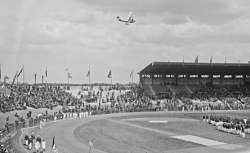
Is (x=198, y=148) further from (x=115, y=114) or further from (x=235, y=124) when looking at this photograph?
(x=115, y=114)

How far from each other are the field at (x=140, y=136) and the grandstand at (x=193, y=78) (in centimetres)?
2153

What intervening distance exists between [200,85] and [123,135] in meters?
47.7

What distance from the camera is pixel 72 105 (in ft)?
209

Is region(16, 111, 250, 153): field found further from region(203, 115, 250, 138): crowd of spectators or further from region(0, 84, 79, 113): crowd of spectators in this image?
region(0, 84, 79, 113): crowd of spectators

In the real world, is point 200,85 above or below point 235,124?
above

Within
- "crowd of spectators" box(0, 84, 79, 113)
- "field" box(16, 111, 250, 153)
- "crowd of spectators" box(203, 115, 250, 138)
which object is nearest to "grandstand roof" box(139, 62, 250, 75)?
"crowd of spectators" box(0, 84, 79, 113)

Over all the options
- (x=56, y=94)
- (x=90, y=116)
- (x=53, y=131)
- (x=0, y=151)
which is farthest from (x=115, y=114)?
(x=0, y=151)

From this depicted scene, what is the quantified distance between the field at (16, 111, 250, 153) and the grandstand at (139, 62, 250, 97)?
2153 cm

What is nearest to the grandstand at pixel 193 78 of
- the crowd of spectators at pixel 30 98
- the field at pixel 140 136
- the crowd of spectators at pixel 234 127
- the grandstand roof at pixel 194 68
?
the grandstand roof at pixel 194 68

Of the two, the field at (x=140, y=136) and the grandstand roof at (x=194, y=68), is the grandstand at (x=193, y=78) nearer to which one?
the grandstand roof at (x=194, y=68)

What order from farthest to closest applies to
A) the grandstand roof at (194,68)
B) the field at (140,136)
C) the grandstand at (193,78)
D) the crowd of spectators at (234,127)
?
the grandstand at (193,78), the grandstand roof at (194,68), the crowd of spectators at (234,127), the field at (140,136)

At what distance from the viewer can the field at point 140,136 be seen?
34.1 meters

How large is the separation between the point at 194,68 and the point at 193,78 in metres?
7.55

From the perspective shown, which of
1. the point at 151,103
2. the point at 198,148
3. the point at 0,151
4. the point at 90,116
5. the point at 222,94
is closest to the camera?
the point at 0,151
